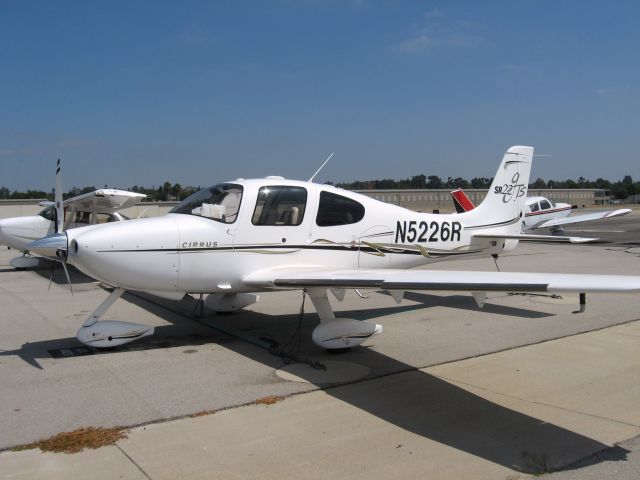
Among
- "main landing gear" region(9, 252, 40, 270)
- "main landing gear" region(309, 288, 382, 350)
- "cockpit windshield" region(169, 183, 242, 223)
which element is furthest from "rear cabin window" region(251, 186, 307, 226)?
"main landing gear" region(9, 252, 40, 270)

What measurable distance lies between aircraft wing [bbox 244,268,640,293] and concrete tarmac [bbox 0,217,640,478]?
3.19 feet

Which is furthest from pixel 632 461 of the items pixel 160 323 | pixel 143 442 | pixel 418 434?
pixel 160 323

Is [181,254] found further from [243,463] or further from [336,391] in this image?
[243,463]

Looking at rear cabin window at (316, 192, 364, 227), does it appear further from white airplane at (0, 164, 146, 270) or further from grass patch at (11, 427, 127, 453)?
white airplane at (0, 164, 146, 270)

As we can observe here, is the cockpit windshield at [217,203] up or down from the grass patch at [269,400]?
up

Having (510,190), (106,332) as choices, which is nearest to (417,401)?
(106,332)

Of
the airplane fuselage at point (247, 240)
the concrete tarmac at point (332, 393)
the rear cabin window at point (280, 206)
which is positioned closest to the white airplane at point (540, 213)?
the concrete tarmac at point (332, 393)

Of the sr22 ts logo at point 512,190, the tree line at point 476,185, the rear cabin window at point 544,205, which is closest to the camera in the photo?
the sr22 ts logo at point 512,190

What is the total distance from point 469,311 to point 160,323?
16.7ft

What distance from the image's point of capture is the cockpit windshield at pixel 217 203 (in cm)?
718

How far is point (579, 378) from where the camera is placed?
595 cm

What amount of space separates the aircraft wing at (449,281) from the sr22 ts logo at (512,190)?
434cm

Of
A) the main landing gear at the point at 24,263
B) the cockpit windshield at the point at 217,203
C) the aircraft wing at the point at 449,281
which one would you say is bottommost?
the main landing gear at the point at 24,263

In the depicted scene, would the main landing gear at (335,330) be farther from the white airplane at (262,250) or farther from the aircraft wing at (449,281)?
the aircraft wing at (449,281)
